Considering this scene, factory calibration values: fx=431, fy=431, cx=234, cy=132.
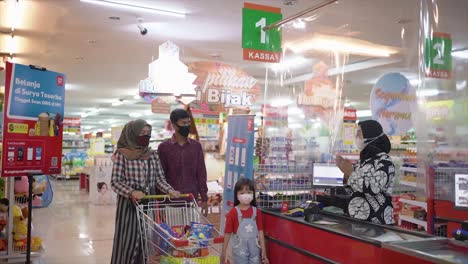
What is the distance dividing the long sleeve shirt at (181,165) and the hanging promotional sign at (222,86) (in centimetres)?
383

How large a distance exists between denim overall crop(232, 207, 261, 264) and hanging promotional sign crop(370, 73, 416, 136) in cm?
383

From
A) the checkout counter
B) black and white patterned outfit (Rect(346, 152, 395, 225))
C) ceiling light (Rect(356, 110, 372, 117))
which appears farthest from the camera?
ceiling light (Rect(356, 110, 372, 117))

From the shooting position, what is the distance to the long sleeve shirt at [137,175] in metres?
3.64

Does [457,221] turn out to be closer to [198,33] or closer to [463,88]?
[463,88]

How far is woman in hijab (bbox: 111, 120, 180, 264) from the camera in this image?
360cm

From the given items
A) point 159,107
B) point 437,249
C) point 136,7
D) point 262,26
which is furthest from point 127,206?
point 159,107

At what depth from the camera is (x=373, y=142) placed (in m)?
3.46

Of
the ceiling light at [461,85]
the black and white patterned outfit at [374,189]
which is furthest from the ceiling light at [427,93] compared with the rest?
the black and white patterned outfit at [374,189]

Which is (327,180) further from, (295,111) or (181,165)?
(181,165)

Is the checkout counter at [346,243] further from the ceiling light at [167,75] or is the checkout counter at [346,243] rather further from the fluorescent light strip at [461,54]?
the ceiling light at [167,75]

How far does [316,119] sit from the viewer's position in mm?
5992

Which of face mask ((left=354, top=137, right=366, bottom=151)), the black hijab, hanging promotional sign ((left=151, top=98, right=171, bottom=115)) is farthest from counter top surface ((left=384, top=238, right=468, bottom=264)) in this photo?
hanging promotional sign ((left=151, top=98, right=171, bottom=115))

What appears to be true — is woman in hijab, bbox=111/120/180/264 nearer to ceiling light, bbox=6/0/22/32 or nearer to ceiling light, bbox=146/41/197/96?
ceiling light, bbox=146/41/197/96

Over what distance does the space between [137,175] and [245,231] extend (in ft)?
3.43
